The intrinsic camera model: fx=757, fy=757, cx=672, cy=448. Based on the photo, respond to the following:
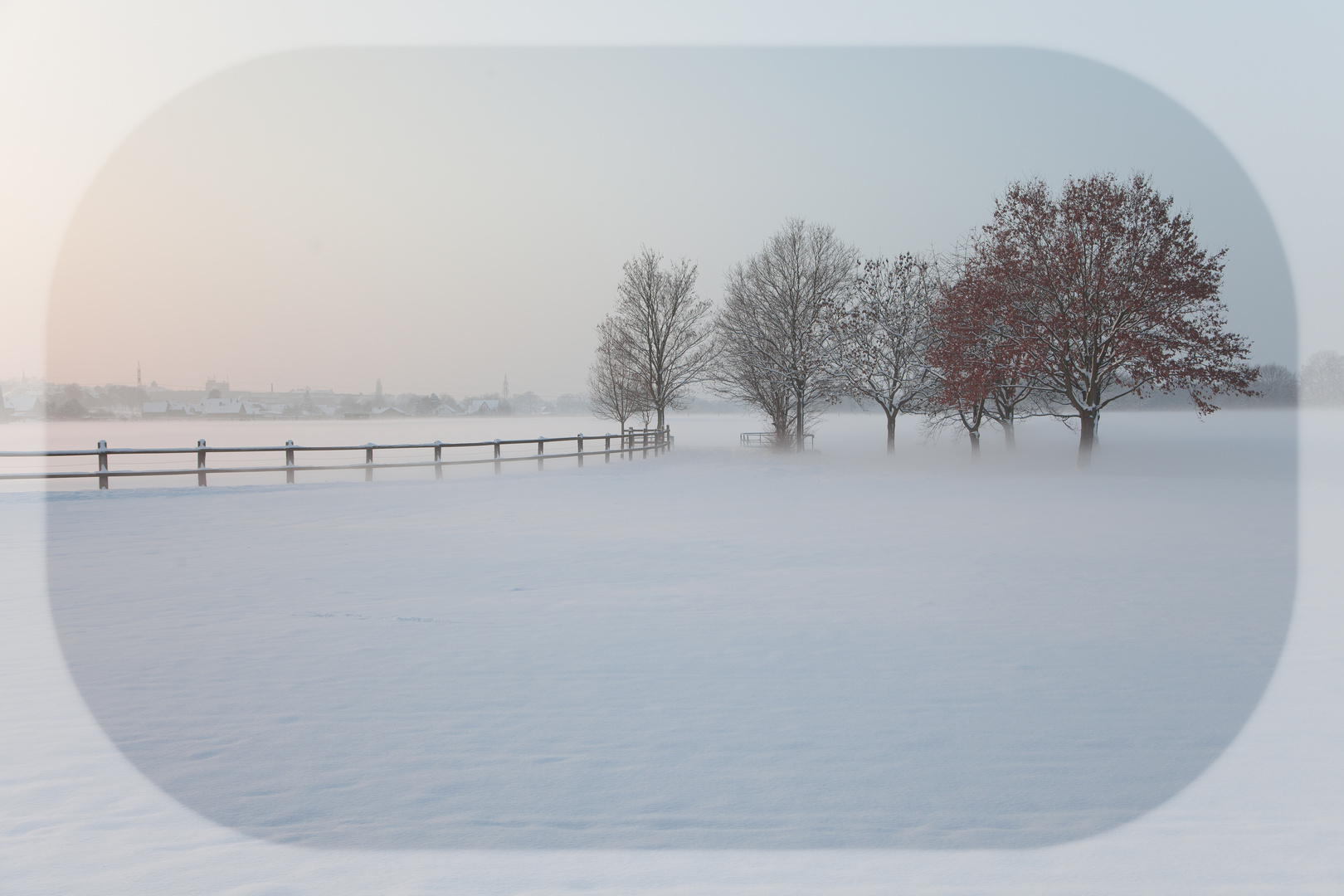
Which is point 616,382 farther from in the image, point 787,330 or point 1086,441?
point 1086,441

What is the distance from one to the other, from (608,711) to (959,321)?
97.6ft

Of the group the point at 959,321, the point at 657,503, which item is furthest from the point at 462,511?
the point at 959,321

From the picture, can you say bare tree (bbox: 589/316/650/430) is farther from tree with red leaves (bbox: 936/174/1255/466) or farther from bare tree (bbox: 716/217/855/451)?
tree with red leaves (bbox: 936/174/1255/466)

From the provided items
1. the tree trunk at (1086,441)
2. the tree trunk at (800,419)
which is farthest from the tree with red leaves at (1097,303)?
the tree trunk at (800,419)

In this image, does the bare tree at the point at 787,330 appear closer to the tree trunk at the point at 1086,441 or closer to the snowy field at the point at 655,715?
the tree trunk at the point at 1086,441

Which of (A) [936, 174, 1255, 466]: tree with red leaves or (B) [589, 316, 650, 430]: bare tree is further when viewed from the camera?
(B) [589, 316, 650, 430]: bare tree

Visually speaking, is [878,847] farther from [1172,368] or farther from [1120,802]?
[1172,368]

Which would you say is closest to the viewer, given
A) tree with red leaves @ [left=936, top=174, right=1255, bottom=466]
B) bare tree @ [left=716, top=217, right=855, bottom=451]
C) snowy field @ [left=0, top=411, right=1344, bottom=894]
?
snowy field @ [left=0, top=411, right=1344, bottom=894]

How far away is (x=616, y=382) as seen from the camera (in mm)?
53875

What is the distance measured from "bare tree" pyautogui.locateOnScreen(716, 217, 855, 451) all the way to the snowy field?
29.4 meters

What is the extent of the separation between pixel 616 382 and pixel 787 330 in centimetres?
1662

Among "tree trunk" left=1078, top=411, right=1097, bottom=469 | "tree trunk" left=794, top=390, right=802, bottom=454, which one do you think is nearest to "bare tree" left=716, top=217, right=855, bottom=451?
"tree trunk" left=794, top=390, right=802, bottom=454

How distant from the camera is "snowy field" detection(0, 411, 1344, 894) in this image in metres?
3.41

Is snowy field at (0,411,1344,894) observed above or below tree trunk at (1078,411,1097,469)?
below
